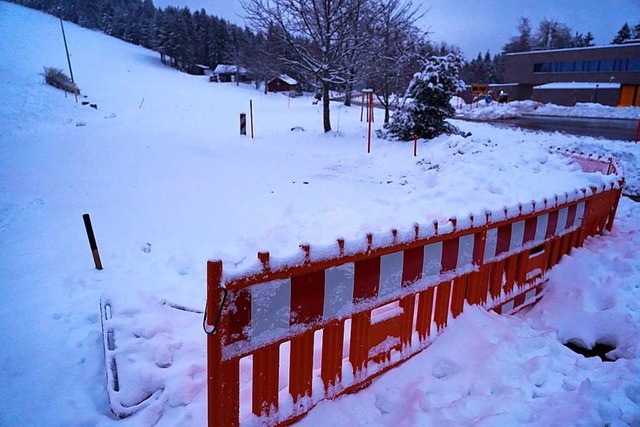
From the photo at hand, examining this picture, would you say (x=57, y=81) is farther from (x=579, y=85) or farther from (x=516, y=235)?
(x=579, y=85)

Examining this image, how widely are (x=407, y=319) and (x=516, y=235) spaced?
1595 mm

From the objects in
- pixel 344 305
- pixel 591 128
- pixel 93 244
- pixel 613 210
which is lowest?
pixel 93 244

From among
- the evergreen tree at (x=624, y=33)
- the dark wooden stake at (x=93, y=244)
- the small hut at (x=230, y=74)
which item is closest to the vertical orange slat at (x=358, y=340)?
the dark wooden stake at (x=93, y=244)

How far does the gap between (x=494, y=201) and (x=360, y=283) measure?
505 centimetres

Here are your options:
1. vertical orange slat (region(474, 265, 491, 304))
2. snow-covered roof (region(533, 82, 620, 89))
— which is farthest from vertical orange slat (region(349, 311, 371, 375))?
snow-covered roof (region(533, 82, 620, 89))

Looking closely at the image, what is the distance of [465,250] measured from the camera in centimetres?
317

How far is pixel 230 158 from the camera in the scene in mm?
11656

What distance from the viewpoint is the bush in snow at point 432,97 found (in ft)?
49.3

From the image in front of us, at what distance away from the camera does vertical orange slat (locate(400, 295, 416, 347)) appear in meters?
2.83

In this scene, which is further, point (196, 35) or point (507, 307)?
point (196, 35)

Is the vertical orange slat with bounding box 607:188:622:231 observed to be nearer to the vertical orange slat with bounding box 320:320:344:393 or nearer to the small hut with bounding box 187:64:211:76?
the vertical orange slat with bounding box 320:320:344:393

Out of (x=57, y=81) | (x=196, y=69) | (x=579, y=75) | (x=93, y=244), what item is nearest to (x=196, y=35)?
(x=196, y=69)

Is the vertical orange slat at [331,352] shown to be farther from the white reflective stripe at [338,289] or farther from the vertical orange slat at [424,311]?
the vertical orange slat at [424,311]

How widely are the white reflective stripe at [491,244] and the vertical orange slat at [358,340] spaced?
146 cm
